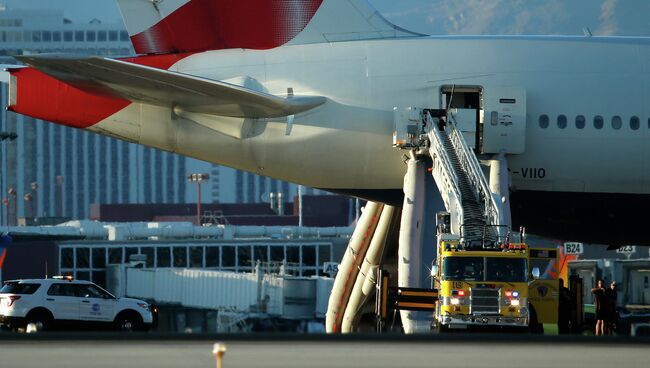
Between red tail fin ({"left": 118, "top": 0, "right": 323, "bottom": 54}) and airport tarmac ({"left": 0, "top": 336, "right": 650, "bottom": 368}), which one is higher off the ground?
red tail fin ({"left": 118, "top": 0, "right": 323, "bottom": 54})

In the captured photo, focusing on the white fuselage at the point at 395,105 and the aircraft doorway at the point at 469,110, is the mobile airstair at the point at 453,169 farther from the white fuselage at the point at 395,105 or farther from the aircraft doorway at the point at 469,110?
the white fuselage at the point at 395,105

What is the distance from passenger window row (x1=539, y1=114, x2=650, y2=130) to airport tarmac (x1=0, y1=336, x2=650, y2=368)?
1189 centimetres

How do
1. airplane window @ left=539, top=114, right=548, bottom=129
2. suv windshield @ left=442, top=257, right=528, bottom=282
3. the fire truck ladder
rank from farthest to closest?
airplane window @ left=539, top=114, right=548, bottom=129 → the fire truck ladder → suv windshield @ left=442, top=257, right=528, bottom=282

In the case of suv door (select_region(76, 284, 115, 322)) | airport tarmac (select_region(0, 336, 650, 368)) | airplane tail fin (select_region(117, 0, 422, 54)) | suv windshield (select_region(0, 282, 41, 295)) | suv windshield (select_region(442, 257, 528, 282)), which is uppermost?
airplane tail fin (select_region(117, 0, 422, 54))

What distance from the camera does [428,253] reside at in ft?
129

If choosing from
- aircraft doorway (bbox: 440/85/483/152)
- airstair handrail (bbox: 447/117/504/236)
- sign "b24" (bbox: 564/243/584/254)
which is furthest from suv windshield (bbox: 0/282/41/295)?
sign "b24" (bbox: 564/243/584/254)

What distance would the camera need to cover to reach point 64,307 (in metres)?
40.8

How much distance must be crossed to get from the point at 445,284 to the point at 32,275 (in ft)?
189

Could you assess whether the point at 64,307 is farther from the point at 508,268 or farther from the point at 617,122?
the point at 617,122

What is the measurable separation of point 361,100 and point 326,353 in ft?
47.5

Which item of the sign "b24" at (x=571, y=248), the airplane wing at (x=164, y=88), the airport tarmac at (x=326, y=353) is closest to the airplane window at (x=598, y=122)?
the airplane wing at (x=164, y=88)

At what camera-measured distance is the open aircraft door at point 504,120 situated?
39688 mm

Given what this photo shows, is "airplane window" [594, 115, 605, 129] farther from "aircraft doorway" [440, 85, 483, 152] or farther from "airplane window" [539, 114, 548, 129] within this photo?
"aircraft doorway" [440, 85, 483, 152]

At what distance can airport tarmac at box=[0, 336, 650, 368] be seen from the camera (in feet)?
78.0
